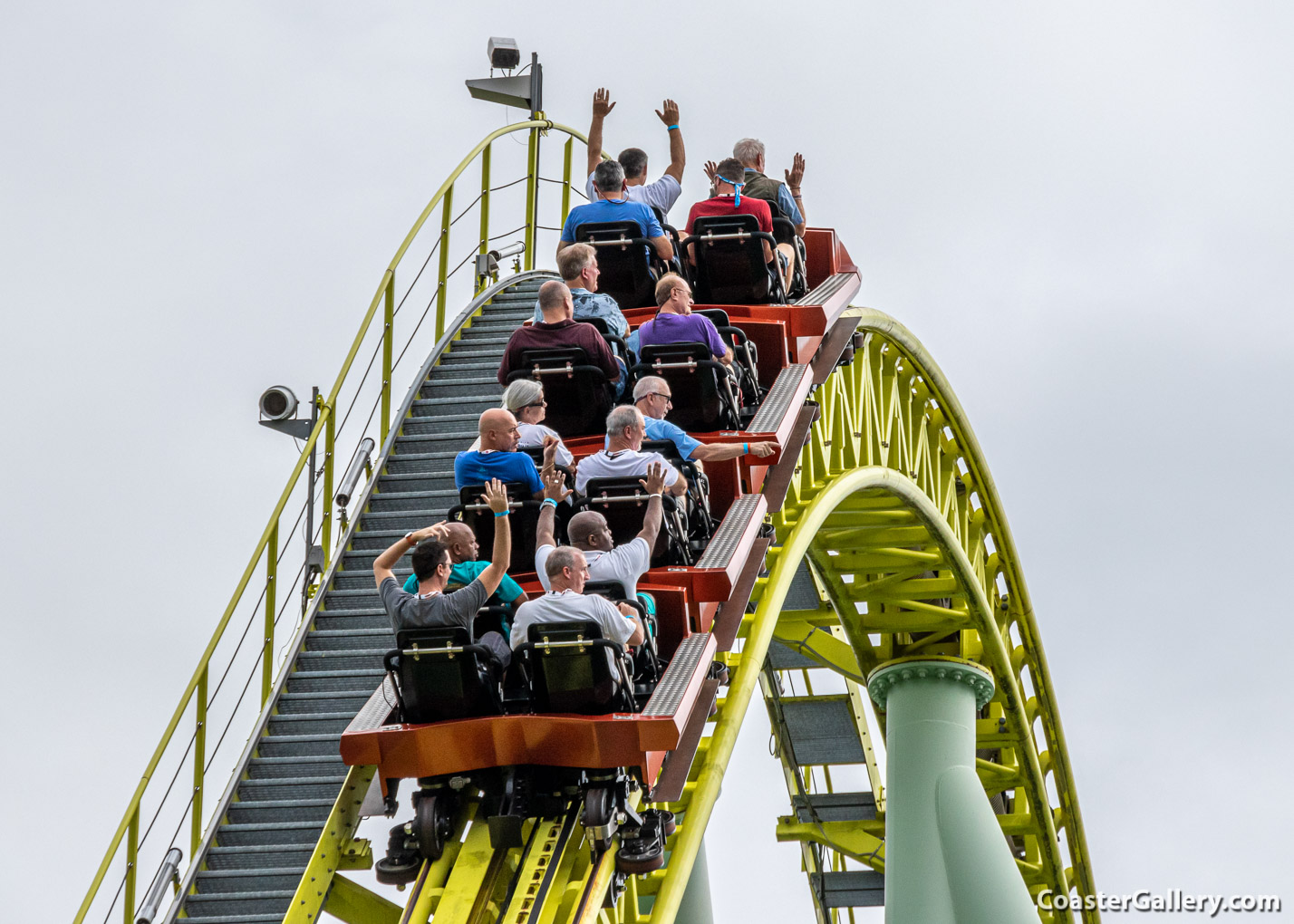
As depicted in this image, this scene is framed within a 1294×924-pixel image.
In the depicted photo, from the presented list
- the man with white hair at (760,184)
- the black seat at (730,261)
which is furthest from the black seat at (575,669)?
the man with white hair at (760,184)

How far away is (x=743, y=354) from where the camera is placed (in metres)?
9.86

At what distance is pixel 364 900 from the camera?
24.6 ft

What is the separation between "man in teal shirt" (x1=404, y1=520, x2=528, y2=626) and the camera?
6895 millimetres

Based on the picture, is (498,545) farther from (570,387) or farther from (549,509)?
(570,387)

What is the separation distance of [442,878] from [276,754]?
239 centimetres

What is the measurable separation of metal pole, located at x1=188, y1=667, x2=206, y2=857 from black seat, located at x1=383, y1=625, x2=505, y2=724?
2253 millimetres

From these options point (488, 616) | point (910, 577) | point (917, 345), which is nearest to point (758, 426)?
point (488, 616)

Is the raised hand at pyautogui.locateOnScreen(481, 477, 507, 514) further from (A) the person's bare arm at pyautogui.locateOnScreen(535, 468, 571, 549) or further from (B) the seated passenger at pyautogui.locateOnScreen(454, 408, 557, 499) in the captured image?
(B) the seated passenger at pyautogui.locateOnScreen(454, 408, 557, 499)

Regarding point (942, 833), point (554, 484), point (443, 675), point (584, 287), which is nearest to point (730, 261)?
point (584, 287)

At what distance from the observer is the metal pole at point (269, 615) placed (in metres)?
9.63

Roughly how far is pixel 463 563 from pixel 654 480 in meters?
0.94

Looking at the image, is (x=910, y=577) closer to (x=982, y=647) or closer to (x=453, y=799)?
(x=982, y=647)

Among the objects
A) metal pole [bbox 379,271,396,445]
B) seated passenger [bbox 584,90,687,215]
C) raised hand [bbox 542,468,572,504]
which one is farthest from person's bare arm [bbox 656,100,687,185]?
raised hand [bbox 542,468,572,504]

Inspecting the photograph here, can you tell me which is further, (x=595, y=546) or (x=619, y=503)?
(x=619, y=503)
